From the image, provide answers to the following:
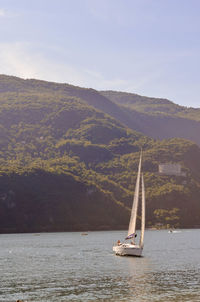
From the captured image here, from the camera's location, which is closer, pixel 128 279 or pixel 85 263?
pixel 128 279

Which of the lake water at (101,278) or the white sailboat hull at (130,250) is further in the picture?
the white sailboat hull at (130,250)

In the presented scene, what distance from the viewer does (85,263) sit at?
118375 millimetres

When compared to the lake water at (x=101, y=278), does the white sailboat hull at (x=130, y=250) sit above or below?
above

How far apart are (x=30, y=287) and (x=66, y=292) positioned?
294 inches

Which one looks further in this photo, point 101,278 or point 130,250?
point 130,250

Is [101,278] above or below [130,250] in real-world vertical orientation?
below

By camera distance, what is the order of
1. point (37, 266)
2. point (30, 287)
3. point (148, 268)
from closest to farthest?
point (30, 287)
point (148, 268)
point (37, 266)

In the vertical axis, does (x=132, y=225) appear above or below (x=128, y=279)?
above

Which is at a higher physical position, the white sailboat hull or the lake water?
the white sailboat hull

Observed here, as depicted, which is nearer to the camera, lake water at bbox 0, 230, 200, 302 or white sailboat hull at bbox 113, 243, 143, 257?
lake water at bbox 0, 230, 200, 302

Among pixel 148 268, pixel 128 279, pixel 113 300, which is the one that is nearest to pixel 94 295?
pixel 113 300

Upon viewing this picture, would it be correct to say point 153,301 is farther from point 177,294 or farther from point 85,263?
point 85,263

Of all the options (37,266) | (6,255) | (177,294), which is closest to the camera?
(177,294)

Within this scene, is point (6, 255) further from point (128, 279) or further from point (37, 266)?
point (128, 279)
